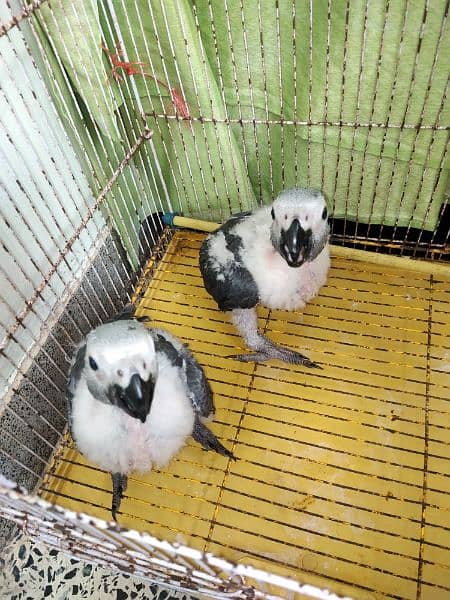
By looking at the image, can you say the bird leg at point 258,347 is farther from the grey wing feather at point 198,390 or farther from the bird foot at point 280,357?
the grey wing feather at point 198,390

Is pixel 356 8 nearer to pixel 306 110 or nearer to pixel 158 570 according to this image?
pixel 306 110

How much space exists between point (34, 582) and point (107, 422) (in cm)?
46

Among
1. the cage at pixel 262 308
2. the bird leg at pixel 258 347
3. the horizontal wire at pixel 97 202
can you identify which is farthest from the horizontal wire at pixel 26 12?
the bird leg at pixel 258 347

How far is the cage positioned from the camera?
45.5 inches

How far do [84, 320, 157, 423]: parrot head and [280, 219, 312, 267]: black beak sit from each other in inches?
17.3

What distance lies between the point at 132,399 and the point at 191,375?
0.26 m

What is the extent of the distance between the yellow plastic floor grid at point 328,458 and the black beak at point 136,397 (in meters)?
0.39

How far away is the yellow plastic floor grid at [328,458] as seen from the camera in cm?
112

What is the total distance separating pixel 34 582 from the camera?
1.20 meters

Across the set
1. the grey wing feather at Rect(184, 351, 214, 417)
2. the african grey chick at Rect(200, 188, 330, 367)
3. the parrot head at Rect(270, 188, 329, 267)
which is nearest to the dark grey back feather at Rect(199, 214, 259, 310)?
the african grey chick at Rect(200, 188, 330, 367)

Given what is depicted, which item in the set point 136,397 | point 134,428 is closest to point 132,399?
point 136,397

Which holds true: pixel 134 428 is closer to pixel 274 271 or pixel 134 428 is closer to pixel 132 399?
pixel 132 399

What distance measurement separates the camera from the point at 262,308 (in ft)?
5.31

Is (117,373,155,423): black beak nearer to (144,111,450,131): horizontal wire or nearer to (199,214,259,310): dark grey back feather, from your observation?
(199,214,259,310): dark grey back feather
